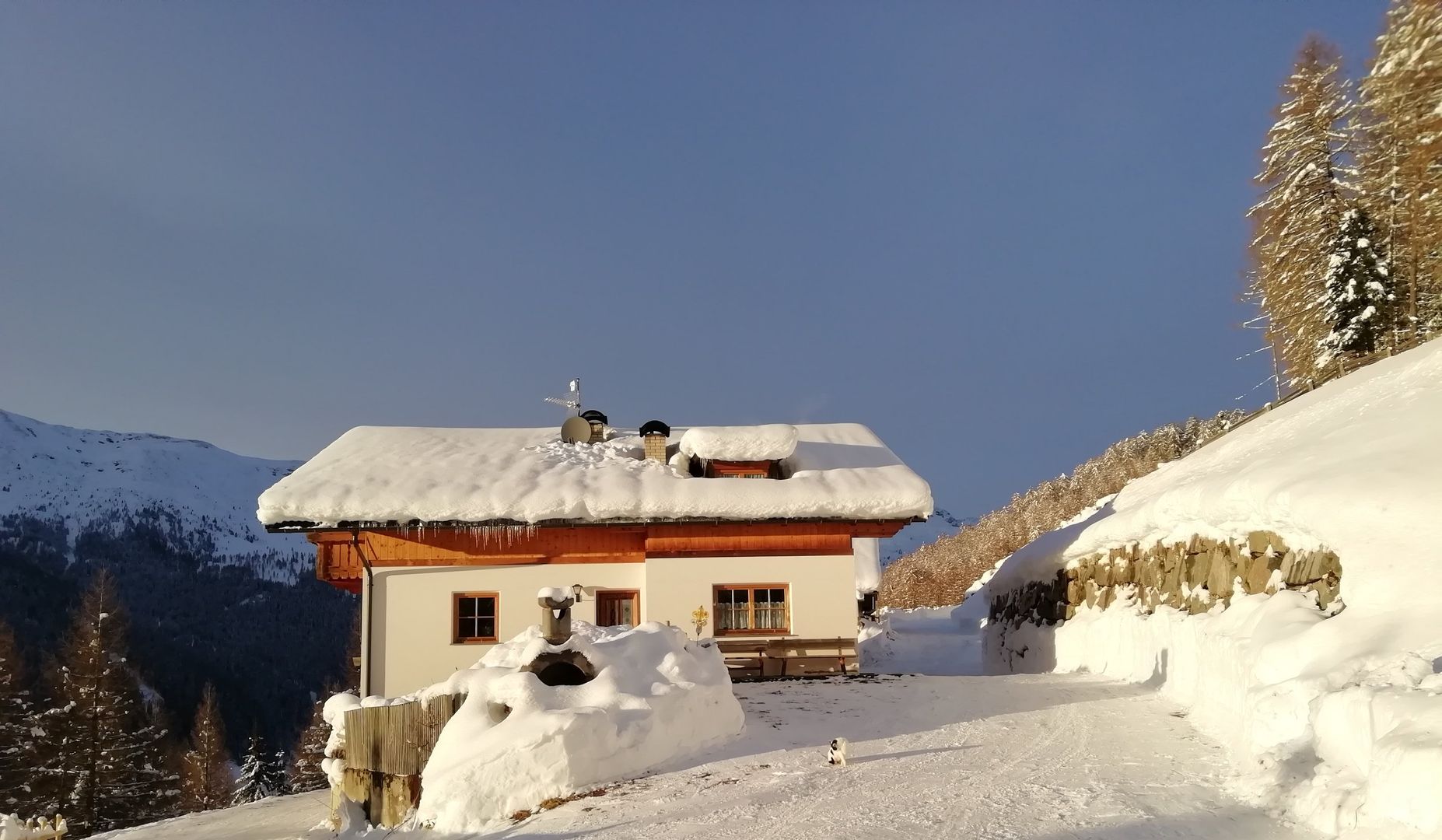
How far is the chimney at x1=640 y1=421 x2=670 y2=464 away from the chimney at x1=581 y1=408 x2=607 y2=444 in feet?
5.55

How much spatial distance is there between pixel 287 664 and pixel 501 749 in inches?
3471

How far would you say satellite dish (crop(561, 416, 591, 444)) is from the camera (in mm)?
20812

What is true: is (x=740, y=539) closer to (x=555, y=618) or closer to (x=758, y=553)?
(x=758, y=553)

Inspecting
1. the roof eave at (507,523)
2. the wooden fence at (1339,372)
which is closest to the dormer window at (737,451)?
the roof eave at (507,523)

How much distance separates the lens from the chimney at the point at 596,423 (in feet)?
69.2

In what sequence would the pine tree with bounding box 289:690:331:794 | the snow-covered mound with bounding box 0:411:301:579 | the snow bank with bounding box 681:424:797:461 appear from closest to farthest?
the snow bank with bounding box 681:424:797:461, the pine tree with bounding box 289:690:331:794, the snow-covered mound with bounding box 0:411:301:579

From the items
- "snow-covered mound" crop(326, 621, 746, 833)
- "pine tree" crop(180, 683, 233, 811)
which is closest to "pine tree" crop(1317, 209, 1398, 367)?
"snow-covered mound" crop(326, 621, 746, 833)

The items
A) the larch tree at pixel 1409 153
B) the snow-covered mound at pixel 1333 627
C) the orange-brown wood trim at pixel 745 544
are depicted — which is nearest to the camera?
the snow-covered mound at pixel 1333 627

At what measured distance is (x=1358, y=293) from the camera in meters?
27.9

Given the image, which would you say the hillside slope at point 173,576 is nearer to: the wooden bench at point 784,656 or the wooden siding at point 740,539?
the wooden siding at point 740,539

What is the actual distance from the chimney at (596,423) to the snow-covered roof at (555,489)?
130cm

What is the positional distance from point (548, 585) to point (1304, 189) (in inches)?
1112

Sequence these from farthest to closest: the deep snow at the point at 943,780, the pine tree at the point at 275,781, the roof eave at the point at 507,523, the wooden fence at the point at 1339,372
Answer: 1. the pine tree at the point at 275,781
2. the wooden fence at the point at 1339,372
3. the roof eave at the point at 507,523
4. the deep snow at the point at 943,780

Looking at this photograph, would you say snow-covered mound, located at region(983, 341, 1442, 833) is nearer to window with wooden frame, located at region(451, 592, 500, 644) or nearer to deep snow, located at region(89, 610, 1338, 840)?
deep snow, located at region(89, 610, 1338, 840)
